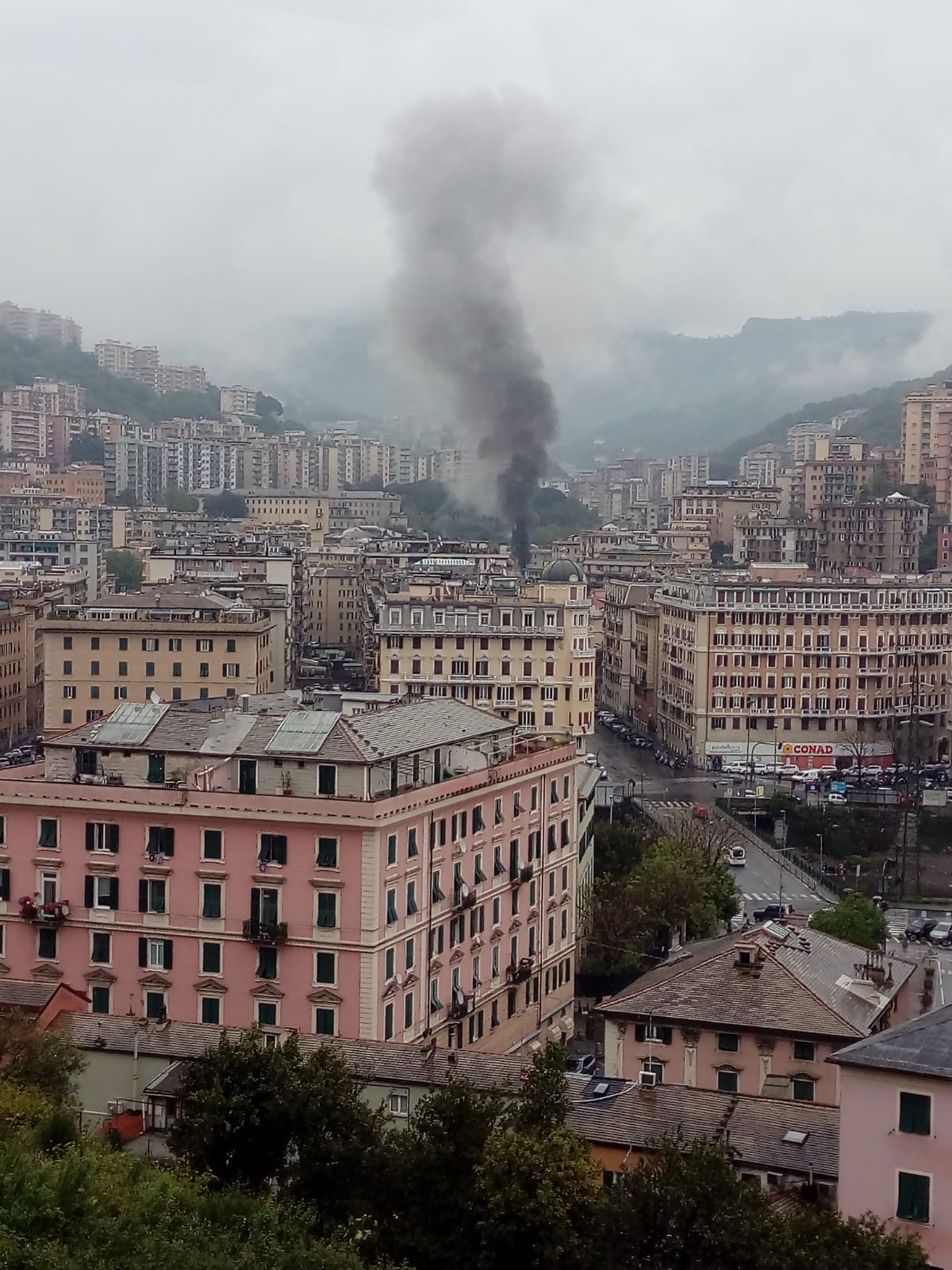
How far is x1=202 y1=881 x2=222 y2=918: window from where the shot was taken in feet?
86.4

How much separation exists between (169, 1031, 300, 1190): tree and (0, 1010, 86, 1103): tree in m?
2.41

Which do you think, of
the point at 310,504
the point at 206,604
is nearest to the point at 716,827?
the point at 206,604

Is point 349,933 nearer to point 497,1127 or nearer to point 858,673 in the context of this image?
point 497,1127

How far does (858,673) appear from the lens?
68.7 m

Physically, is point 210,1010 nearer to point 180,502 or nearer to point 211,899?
point 211,899

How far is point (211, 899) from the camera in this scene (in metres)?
26.4

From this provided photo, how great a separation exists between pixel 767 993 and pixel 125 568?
3146 inches

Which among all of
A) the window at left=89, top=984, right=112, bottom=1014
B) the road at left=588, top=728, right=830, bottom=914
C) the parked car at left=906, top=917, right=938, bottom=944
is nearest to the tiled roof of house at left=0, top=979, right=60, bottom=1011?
the window at left=89, top=984, right=112, bottom=1014

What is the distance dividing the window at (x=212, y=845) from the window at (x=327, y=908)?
66.9 inches

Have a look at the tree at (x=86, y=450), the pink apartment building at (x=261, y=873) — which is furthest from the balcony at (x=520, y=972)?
the tree at (x=86, y=450)

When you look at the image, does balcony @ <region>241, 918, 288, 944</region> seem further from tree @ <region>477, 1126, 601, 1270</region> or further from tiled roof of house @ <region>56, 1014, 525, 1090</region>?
tree @ <region>477, 1126, 601, 1270</region>

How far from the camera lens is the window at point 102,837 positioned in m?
27.0

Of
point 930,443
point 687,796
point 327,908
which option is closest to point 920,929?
point 687,796

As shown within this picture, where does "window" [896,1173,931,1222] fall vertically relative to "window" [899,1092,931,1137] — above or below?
below
